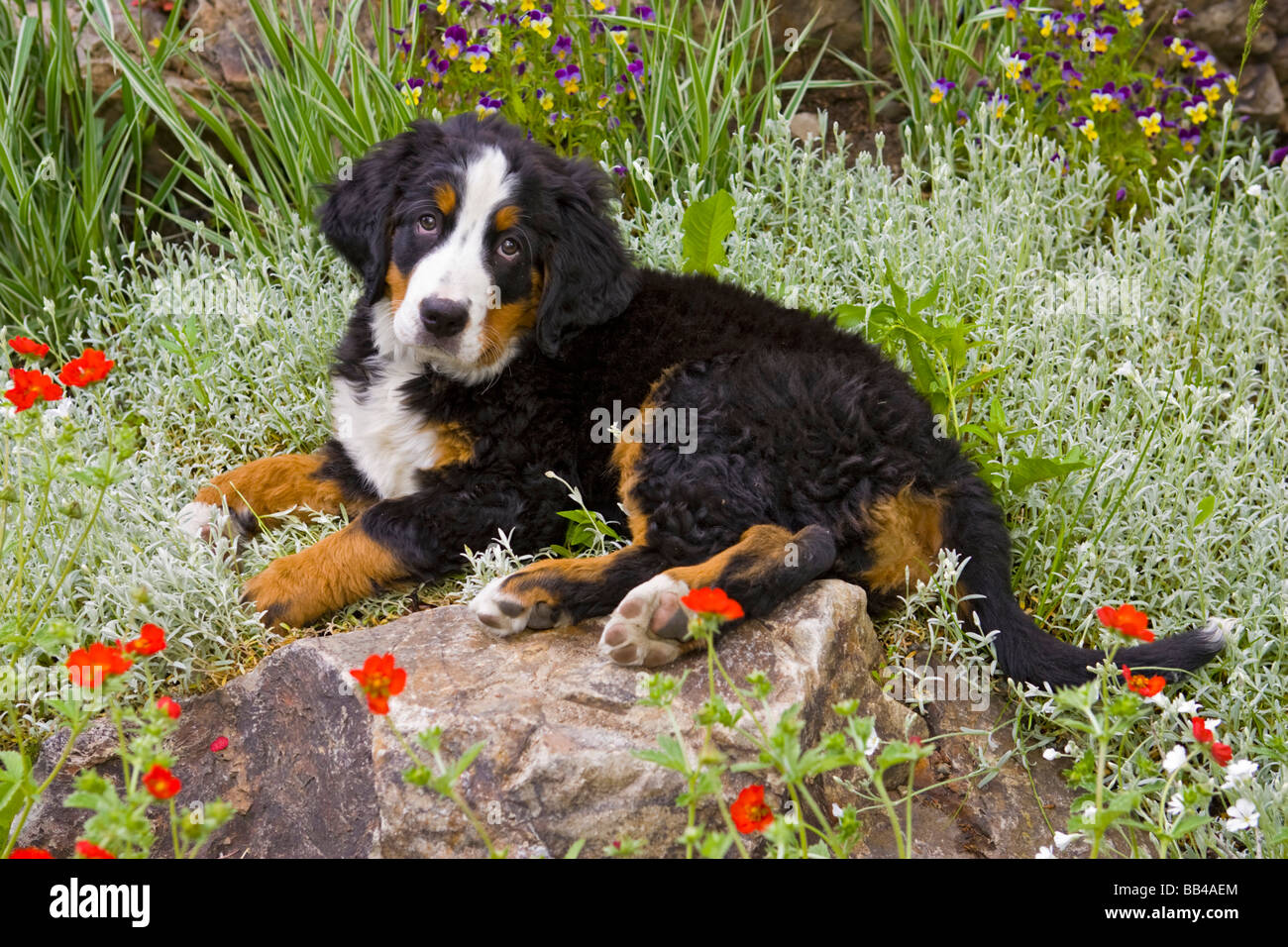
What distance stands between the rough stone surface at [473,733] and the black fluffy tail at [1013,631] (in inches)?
10.2

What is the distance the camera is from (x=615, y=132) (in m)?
4.56

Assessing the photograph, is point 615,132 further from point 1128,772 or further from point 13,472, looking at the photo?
point 1128,772

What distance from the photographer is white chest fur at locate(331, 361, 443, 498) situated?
3.10 metres

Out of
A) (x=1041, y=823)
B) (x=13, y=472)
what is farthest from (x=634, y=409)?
(x=13, y=472)

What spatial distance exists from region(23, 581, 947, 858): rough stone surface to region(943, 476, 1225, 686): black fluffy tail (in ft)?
0.85

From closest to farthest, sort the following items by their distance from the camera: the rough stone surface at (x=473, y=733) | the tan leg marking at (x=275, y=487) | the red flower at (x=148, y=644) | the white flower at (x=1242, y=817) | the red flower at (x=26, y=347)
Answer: the red flower at (x=148, y=644)
the white flower at (x=1242, y=817)
the rough stone surface at (x=473, y=733)
the red flower at (x=26, y=347)
the tan leg marking at (x=275, y=487)

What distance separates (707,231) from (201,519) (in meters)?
1.75

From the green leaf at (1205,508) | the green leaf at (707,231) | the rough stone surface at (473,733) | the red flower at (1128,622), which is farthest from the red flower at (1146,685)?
the green leaf at (707,231)

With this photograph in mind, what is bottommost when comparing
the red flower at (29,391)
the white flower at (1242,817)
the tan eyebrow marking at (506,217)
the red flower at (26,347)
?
the white flower at (1242,817)

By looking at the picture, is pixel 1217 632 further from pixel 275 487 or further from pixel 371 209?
pixel 275 487

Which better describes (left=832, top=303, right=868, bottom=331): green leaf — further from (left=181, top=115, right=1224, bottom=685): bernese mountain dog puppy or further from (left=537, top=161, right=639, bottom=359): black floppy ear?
(left=537, top=161, right=639, bottom=359): black floppy ear

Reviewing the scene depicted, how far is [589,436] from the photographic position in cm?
305

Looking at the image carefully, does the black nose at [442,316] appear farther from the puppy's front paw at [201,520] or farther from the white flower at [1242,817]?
the white flower at [1242,817]

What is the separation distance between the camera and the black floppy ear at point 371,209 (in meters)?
3.05
